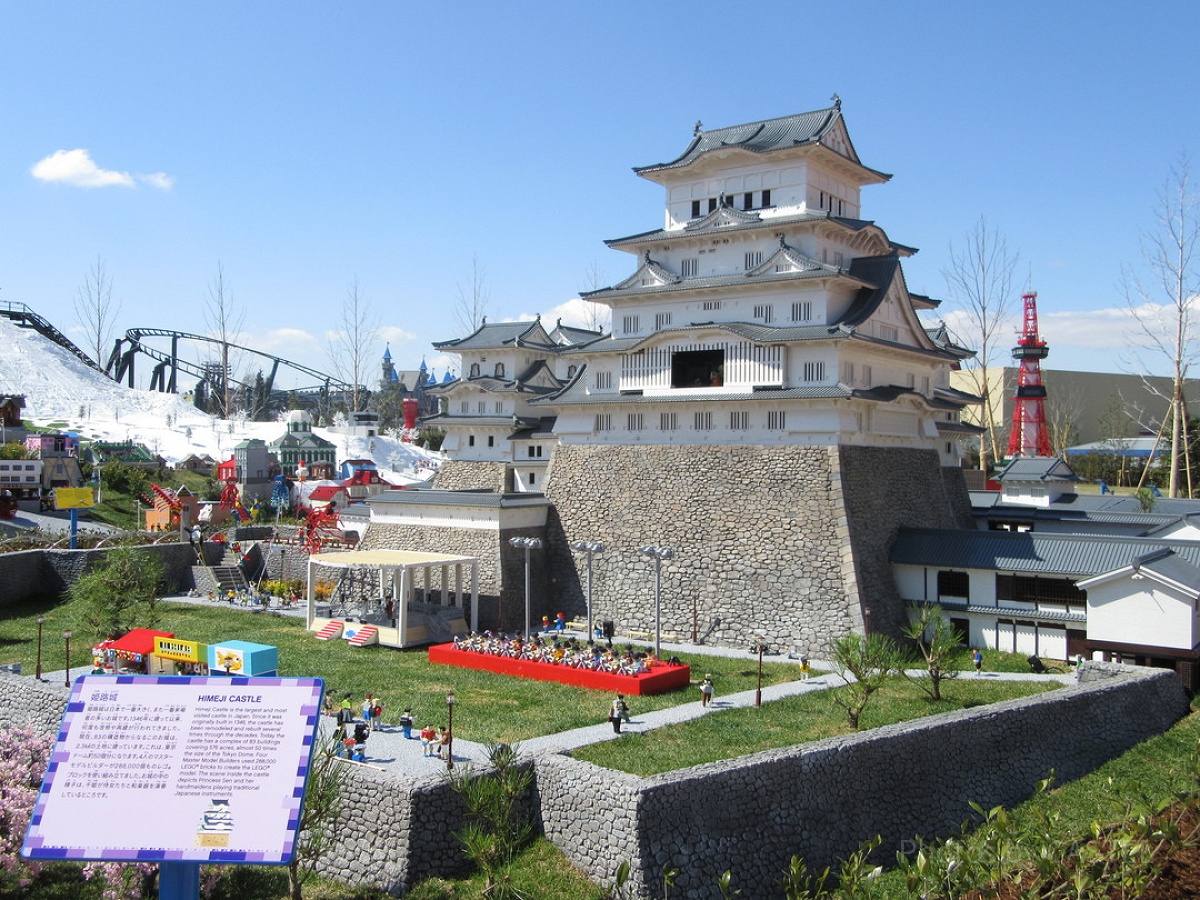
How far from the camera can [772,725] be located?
19625 mm

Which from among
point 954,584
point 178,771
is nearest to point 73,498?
point 954,584

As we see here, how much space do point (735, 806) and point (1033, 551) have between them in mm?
14467

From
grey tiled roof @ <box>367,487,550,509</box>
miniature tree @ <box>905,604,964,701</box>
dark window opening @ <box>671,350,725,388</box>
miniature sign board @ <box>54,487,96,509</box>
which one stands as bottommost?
miniature tree @ <box>905,604,964,701</box>

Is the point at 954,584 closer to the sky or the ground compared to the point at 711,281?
closer to the ground

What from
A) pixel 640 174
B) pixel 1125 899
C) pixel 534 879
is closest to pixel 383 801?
pixel 534 879

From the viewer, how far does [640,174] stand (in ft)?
104

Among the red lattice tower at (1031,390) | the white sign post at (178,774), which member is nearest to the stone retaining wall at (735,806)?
the white sign post at (178,774)

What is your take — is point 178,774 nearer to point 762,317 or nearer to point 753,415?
point 753,415

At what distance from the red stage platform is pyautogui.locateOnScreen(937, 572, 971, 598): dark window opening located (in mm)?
8192

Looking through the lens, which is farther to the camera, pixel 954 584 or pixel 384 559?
pixel 384 559

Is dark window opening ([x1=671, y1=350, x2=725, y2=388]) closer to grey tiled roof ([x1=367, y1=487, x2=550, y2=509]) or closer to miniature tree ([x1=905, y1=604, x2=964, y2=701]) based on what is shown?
grey tiled roof ([x1=367, y1=487, x2=550, y2=509])

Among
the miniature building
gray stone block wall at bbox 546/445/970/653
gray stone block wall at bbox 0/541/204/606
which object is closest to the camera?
gray stone block wall at bbox 546/445/970/653

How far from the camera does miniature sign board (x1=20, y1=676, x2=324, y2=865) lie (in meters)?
8.10

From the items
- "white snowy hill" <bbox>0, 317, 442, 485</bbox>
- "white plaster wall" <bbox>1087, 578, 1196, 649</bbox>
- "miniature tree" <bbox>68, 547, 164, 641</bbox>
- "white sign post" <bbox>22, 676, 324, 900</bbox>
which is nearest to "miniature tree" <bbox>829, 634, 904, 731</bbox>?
"white plaster wall" <bbox>1087, 578, 1196, 649</bbox>
